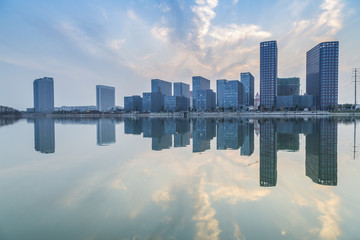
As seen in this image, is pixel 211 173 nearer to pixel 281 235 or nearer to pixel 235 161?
pixel 235 161

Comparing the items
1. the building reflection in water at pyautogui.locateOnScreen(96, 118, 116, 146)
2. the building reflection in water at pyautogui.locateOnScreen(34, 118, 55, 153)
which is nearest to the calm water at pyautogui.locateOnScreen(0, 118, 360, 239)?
the building reflection in water at pyautogui.locateOnScreen(34, 118, 55, 153)

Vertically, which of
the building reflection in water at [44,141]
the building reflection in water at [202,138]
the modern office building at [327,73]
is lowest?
the building reflection in water at [44,141]

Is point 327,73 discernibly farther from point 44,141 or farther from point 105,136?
point 44,141

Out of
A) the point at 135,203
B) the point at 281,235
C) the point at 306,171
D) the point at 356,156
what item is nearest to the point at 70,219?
the point at 135,203

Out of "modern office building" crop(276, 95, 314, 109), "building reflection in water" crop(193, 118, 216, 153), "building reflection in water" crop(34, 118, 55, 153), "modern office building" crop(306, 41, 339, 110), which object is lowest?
"building reflection in water" crop(34, 118, 55, 153)

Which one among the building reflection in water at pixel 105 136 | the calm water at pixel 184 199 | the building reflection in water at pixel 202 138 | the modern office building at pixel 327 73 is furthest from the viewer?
the modern office building at pixel 327 73

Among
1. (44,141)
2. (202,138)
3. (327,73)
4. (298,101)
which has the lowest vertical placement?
(44,141)

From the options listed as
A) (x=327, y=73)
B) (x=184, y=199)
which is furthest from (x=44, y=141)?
(x=327, y=73)

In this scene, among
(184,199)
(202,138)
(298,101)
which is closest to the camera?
(184,199)

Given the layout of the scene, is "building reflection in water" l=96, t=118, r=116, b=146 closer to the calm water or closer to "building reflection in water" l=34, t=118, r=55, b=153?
"building reflection in water" l=34, t=118, r=55, b=153

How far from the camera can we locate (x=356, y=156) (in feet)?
50.1

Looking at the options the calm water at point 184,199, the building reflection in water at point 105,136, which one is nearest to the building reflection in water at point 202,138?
the calm water at point 184,199

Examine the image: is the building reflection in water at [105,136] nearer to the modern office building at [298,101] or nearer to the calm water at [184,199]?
the calm water at [184,199]

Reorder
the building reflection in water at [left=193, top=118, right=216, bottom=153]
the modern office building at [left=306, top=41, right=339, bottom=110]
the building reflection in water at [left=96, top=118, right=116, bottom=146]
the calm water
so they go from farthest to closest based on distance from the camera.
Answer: the modern office building at [left=306, top=41, right=339, bottom=110]
the building reflection in water at [left=96, top=118, right=116, bottom=146]
the building reflection in water at [left=193, top=118, right=216, bottom=153]
the calm water
